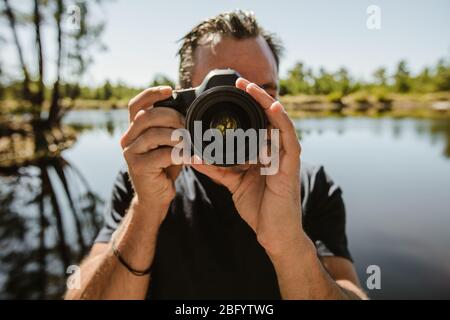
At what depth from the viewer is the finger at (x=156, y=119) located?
119 centimetres

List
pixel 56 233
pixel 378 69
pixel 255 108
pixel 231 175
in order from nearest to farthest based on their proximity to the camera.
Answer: pixel 255 108 < pixel 231 175 < pixel 56 233 < pixel 378 69

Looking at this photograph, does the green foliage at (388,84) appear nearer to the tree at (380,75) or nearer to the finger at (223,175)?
the tree at (380,75)

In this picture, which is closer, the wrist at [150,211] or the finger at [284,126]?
the finger at [284,126]

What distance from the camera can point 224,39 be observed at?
56.0 inches

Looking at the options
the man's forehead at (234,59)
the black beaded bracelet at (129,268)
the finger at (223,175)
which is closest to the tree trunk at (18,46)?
the man's forehead at (234,59)

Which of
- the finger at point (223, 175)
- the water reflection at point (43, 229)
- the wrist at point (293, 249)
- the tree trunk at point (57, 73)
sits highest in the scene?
the tree trunk at point (57, 73)

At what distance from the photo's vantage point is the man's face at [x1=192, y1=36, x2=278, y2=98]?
1401 millimetres

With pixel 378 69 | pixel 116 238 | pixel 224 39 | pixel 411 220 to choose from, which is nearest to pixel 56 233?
pixel 116 238

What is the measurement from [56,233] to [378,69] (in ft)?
203

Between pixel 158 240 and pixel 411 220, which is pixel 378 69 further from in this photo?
pixel 158 240

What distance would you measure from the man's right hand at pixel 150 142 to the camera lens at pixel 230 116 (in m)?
0.13

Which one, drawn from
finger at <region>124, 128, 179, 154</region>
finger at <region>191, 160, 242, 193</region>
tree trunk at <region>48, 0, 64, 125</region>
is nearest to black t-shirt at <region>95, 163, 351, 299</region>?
finger at <region>191, 160, 242, 193</region>

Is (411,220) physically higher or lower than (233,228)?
lower

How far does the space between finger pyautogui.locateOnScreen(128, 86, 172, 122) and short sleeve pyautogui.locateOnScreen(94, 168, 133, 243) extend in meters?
0.41
